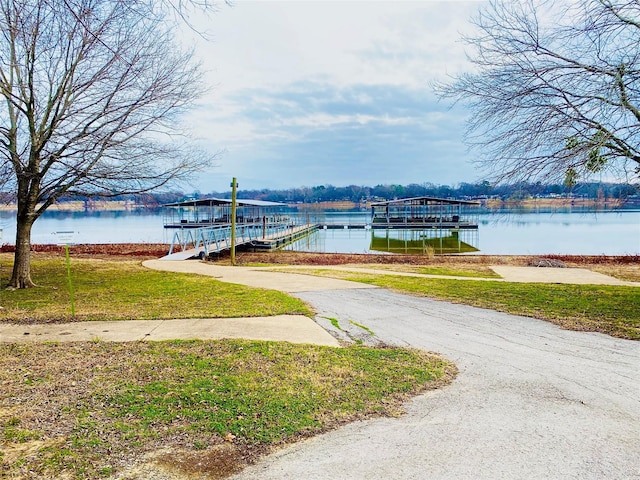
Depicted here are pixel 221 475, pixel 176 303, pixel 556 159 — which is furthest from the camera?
pixel 176 303

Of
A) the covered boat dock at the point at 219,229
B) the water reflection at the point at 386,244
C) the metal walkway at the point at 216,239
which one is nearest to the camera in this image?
the metal walkway at the point at 216,239

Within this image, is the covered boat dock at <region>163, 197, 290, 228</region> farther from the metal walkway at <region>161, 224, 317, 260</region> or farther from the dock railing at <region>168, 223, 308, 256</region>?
the dock railing at <region>168, 223, 308, 256</region>

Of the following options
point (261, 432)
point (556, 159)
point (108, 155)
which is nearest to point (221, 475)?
point (261, 432)

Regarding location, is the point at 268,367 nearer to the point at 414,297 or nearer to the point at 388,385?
the point at 388,385

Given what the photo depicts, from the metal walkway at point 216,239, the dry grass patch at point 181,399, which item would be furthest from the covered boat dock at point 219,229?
the dry grass patch at point 181,399

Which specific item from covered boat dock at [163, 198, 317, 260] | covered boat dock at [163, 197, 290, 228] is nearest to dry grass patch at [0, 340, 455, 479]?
covered boat dock at [163, 198, 317, 260]

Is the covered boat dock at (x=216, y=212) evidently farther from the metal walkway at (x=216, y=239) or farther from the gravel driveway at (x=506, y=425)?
the gravel driveway at (x=506, y=425)

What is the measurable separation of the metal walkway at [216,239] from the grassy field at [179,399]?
48.7 ft

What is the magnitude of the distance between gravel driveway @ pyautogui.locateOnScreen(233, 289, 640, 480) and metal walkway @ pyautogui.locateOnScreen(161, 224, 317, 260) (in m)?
16.0

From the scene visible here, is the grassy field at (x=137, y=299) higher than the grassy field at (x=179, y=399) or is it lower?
lower

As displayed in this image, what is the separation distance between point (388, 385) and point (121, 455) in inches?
95.0

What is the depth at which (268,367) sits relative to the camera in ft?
16.3

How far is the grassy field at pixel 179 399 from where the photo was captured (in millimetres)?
3205

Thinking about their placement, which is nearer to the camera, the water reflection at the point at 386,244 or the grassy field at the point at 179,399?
the grassy field at the point at 179,399
